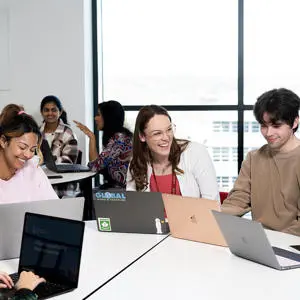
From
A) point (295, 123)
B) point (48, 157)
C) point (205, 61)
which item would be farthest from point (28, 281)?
point (205, 61)

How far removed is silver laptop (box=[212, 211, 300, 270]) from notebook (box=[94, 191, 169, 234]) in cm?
39

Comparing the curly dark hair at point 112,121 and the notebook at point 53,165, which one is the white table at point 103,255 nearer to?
the notebook at point 53,165

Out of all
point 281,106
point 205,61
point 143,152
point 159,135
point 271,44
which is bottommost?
point 143,152

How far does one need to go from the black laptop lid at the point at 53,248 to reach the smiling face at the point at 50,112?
128 inches

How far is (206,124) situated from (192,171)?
2710mm

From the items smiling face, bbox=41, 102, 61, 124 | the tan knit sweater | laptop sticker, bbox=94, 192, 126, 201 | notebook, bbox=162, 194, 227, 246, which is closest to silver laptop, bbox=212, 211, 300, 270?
notebook, bbox=162, 194, 227, 246

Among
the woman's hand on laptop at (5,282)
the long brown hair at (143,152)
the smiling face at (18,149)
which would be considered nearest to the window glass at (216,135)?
the long brown hair at (143,152)

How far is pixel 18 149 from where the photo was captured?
238 cm

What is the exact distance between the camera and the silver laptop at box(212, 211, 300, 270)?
1.77m

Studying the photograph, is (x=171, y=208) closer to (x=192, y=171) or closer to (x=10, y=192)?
(x=192, y=171)

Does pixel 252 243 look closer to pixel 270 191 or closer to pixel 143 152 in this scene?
pixel 270 191

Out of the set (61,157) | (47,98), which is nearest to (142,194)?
(61,157)

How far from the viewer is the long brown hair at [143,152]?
2.81 meters

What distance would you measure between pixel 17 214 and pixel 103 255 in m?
0.38
